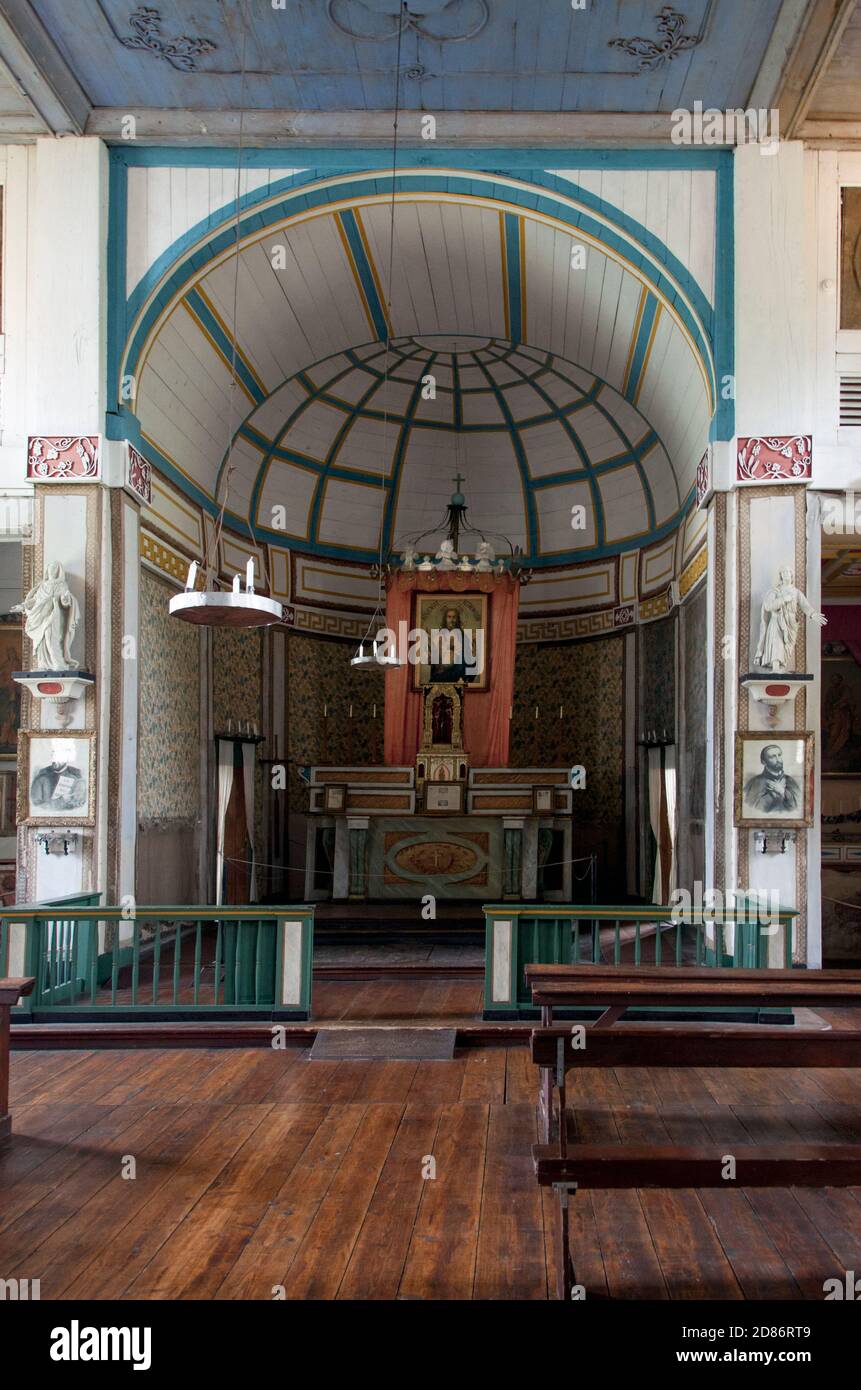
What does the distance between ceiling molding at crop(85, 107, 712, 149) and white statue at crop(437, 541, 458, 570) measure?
4.54 meters

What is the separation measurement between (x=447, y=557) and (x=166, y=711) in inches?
162

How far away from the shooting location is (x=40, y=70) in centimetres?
780

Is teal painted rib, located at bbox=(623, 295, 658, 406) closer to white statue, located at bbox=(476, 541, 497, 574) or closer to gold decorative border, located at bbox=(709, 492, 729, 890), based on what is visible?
gold decorative border, located at bbox=(709, 492, 729, 890)

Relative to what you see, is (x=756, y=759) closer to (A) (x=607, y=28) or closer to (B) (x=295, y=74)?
(A) (x=607, y=28)

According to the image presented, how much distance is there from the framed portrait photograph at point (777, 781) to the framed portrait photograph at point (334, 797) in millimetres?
4623

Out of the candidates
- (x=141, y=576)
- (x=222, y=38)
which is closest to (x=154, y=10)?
(x=222, y=38)

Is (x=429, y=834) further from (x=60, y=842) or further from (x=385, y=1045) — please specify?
(x=385, y=1045)

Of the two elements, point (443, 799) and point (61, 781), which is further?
point (443, 799)

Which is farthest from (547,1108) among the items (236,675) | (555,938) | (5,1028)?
(236,675)

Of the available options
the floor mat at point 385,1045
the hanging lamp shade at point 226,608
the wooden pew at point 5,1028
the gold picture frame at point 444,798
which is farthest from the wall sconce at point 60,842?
the gold picture frame at point 444,798

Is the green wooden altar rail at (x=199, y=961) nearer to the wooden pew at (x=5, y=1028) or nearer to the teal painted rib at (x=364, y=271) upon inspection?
the wooden pew at (x=5, y=1028)

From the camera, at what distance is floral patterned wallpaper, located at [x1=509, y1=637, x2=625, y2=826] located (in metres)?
13.7

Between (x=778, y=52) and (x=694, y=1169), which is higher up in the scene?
(x=778, y=52)

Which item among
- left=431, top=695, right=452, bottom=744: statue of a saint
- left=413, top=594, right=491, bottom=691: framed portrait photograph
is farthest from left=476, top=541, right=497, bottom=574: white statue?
left=431, top=695, right=452, bottom=744: statue of a saint
